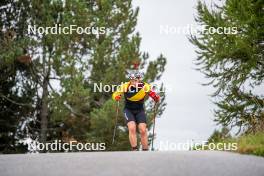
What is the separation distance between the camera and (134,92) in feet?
38.9

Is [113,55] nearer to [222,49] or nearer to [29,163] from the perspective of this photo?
[222,49]

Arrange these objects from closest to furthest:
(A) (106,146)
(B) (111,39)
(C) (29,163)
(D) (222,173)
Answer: (D) (222,173) → (C) (29,163) → (A) (106,146) → (B) (111,39)

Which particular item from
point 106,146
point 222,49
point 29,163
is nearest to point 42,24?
point 106,146

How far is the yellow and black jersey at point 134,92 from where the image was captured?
38.7 feet

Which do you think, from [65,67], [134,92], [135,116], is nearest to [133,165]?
[134,92]

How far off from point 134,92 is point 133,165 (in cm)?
542

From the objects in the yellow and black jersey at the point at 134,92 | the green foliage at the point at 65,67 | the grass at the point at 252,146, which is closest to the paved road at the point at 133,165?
the grass at the point at 252,146

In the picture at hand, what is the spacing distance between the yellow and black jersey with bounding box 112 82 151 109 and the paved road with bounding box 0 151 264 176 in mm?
4189

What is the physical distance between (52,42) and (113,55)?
3.27m

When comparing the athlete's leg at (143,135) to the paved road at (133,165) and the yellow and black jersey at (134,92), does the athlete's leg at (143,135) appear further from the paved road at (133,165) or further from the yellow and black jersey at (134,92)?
the paved road at (133,165)

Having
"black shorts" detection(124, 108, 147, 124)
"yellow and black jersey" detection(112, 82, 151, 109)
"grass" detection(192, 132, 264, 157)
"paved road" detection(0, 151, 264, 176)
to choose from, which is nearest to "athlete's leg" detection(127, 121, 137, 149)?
"black shorts" detection(124, 108, 147, 124)

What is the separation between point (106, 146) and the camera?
26.8 meters

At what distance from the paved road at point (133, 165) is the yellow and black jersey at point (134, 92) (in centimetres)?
419

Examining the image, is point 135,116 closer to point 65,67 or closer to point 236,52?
point 236,52
